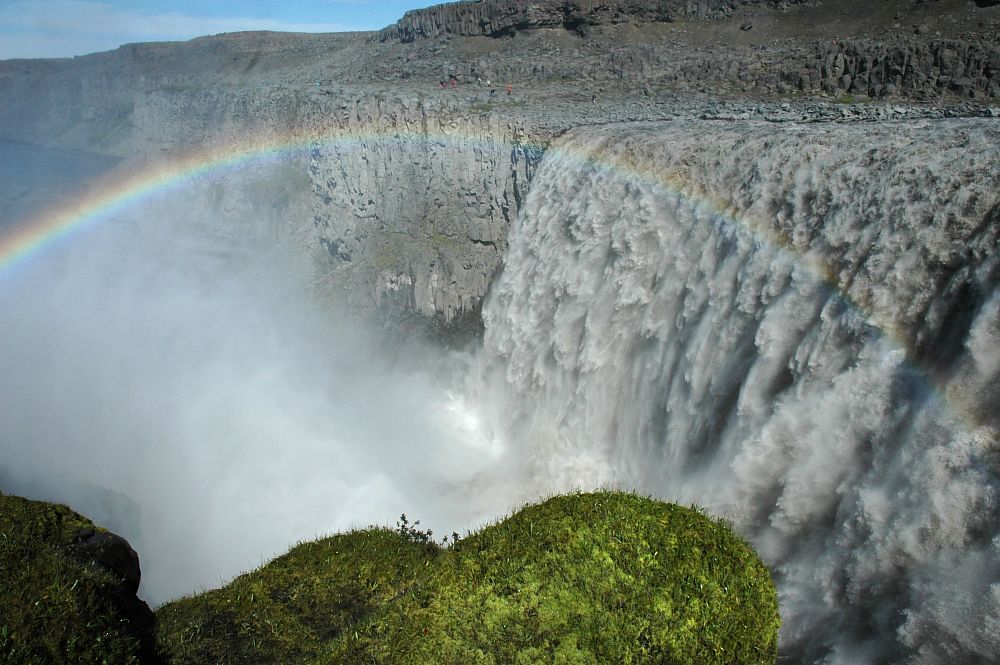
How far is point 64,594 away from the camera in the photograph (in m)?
6.17

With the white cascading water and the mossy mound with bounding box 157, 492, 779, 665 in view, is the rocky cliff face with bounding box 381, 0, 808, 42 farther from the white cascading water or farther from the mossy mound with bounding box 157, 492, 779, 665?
the mossy mound with bounding box 157, 492, 779, 665

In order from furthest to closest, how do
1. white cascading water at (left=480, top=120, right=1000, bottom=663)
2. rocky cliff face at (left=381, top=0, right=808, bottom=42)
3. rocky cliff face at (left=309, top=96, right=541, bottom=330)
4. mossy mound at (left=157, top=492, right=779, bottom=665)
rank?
1. rocky cliff face at (left=381, top=0, right=808, bottom=42)
2. rocky cliff face at (left=309, top=96, right=541, bottom=330)
3. white cascading water at (left=480, top=120, right=1000, bottom=663)
4. mossy mound at (left=157, top=492, right=779, bottom=665)

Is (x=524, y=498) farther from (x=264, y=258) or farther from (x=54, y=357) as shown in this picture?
(x=264, y=258)

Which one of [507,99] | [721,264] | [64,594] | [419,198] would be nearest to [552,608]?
[64,594]

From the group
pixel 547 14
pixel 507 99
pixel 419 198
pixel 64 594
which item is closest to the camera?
pixel 64 594

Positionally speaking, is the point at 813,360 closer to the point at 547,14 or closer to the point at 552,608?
the point at 552,608

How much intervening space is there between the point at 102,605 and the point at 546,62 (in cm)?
3551

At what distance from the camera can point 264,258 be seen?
3850 cm

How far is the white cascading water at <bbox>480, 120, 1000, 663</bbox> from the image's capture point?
24.2 feet

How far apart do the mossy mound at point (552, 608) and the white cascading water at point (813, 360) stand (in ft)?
6.31

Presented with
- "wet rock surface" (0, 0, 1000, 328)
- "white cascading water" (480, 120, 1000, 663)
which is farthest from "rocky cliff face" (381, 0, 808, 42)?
"white cascading water" (480, 120, 1000, 663)

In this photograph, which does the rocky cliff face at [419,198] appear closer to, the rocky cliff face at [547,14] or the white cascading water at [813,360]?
the white cascading water at [813,360]

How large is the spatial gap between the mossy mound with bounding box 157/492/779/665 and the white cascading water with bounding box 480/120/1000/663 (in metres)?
1.92

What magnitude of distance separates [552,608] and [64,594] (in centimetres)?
398
